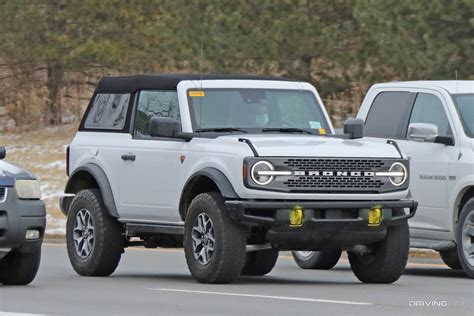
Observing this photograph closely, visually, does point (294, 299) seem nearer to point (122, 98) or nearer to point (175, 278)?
point (175, 278)

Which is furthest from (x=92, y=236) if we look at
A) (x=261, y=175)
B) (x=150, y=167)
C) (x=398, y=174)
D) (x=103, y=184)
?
(x=398, y=174)

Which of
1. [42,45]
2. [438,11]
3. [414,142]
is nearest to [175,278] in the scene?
[414,142]

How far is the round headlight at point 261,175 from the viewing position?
1391cm

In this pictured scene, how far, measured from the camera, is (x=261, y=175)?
45.7ft

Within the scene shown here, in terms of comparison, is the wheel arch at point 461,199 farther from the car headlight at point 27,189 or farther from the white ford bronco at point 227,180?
the car headlight at point 27,189

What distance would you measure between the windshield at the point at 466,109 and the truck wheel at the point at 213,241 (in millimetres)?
3170

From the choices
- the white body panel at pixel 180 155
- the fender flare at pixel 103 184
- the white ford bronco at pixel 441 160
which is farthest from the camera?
the white ford bronco at pixel 441 160

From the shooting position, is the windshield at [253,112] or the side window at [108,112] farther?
the side window at [108,112]

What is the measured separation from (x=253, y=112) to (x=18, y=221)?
105 inches

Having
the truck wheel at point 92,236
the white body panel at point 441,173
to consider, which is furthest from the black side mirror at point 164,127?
the white body panel at point 441,173

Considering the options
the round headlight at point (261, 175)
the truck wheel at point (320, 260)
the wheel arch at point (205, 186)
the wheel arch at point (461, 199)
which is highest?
the round headlight at point (261, 175)

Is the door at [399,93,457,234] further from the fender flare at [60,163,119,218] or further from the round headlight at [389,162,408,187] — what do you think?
the fender flare at [60,163,119,218]

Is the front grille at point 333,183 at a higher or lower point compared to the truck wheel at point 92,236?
higher

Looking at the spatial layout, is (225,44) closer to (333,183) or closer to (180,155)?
(180,155)
